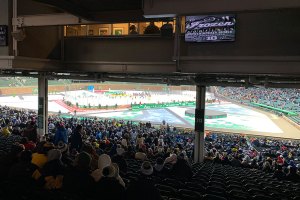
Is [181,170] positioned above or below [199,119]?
below

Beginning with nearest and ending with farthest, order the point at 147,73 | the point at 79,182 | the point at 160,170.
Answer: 1. the point at 79,182
2. the point at 160,170
3. the point at 147,73

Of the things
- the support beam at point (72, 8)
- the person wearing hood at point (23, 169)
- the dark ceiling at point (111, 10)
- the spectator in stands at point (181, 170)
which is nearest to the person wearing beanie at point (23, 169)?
the person wearing hood at point (23, 169)

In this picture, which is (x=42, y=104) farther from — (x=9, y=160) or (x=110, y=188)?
(x=110, y=188)

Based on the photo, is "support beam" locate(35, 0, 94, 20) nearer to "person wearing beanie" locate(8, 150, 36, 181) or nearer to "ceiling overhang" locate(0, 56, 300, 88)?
"person wearing beanie" locate(8, 150, 36, 181)

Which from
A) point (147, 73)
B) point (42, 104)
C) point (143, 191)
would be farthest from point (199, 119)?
point (143, 191)

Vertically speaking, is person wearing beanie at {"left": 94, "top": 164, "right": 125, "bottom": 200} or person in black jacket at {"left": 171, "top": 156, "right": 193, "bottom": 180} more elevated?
person wearing beanie at {"left": 94, "top": 164, "right": 125, "bottom": 200}

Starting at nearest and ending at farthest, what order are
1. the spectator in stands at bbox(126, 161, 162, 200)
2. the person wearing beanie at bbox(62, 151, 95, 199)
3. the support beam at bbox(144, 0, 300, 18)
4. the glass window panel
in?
the support beam at bbox(144, 0, 300, 18), the spectator in stands at bbox(126, 161, 162, 200), the person wearing beanie at bbox(62, 151, 95, 199), the glass window panel

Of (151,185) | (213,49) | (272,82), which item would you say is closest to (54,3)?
(151,185)

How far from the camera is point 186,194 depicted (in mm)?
4844

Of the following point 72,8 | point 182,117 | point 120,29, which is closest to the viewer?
point 72,8

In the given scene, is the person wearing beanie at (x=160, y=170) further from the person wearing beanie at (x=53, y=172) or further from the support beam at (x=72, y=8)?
the support beam at (x=72, y=8)

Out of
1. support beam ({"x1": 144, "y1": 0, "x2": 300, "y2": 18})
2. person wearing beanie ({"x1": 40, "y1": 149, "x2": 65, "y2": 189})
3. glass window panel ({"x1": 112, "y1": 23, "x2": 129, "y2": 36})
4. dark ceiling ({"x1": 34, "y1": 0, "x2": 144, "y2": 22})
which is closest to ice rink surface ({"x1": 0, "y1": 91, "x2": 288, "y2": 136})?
glass window panel ({"x1": 112, "y1": 23, "x2": 129, "y2": 36})

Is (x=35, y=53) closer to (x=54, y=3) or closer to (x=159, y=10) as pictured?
(x=54, y=3)

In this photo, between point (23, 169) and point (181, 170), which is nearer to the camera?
point (23, 169)
